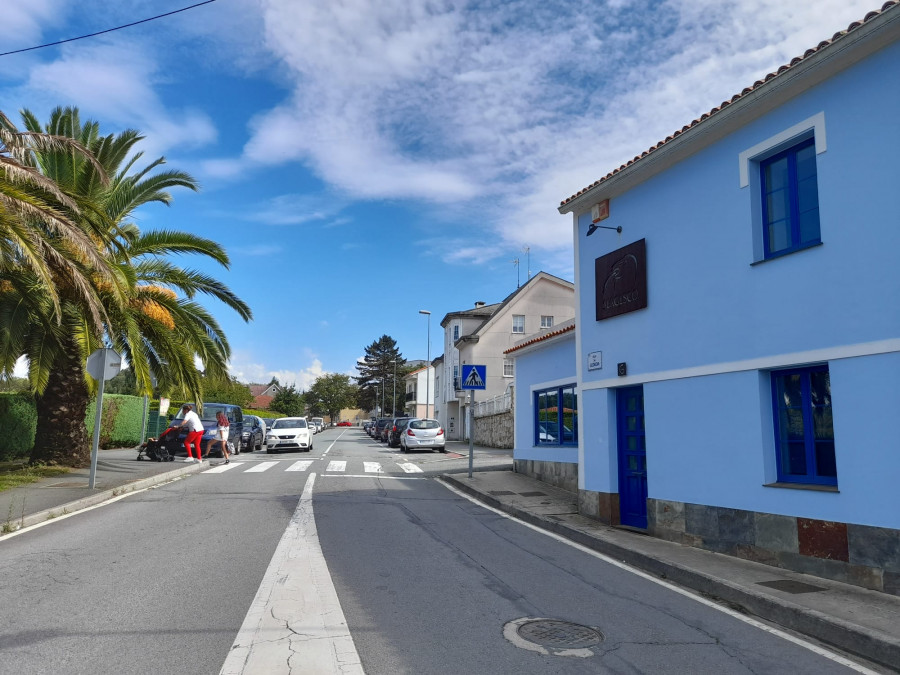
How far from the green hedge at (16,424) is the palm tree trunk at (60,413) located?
2.80m

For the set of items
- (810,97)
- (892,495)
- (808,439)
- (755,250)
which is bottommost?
(892,495)

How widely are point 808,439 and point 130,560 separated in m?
7.45

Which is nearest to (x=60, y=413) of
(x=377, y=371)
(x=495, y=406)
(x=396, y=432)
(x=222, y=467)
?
(x=222, y=467)

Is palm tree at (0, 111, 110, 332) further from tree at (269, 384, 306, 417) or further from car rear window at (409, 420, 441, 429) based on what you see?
tree at (269, 384, 306, 417)

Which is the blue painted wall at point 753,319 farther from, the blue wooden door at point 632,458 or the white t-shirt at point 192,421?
the white t-shirt at point 192,421

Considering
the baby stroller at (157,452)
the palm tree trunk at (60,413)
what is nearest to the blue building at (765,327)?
the palm tree trunk at (60,413)

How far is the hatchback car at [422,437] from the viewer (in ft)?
96.8

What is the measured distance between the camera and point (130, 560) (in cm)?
690

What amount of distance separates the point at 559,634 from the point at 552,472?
401 inches

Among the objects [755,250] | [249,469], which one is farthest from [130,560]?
[249,469]

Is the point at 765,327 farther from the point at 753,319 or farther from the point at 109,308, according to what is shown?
the point at 109,308

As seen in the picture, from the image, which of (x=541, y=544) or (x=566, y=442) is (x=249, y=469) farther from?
(x=541, y=544)

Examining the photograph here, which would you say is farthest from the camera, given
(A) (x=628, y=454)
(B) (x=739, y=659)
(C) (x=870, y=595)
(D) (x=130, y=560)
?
(A) (x=628, y=454)

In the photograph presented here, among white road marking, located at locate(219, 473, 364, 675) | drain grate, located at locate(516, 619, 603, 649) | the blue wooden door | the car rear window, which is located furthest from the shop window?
the car rear window
